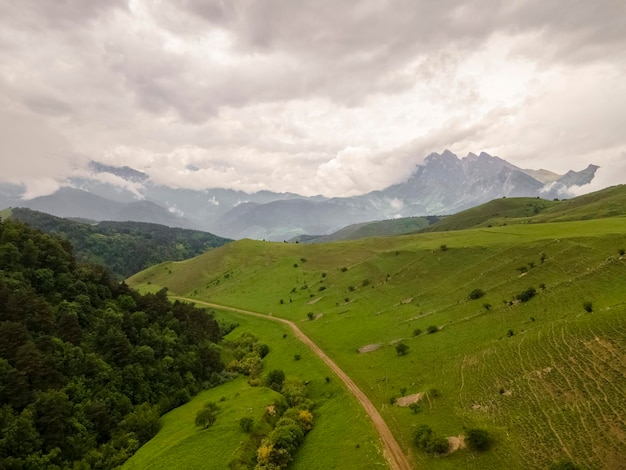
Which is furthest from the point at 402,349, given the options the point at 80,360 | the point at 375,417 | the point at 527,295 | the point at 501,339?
the point at 80,360

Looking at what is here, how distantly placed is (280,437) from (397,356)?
34.8 meters

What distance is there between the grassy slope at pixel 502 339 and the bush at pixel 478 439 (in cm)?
118

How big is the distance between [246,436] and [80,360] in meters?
41.3

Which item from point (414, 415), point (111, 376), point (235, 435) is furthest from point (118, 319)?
point (414, 415)

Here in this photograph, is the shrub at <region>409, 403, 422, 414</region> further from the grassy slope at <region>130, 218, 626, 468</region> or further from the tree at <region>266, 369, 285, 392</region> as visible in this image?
the tree at <region>266, 369, 285, 392</region>

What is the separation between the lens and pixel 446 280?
117 meters

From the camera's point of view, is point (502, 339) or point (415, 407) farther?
point (502, 339)

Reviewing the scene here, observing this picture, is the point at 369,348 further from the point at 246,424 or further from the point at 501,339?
the point at 246,424

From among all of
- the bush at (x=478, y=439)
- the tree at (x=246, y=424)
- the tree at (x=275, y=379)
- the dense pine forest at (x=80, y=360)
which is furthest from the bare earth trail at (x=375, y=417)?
the dense pine forest at (x=80, y=360)

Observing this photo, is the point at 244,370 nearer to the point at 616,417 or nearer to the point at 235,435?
the point at 235,435

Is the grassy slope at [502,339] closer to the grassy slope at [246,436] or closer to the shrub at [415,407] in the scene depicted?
the shrub at [415,407]

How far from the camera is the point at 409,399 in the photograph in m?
64.3

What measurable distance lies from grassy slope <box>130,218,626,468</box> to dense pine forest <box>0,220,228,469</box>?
131ft

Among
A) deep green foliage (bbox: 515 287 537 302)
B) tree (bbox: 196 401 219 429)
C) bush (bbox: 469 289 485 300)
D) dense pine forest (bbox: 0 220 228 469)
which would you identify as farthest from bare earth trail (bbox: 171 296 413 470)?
deep green foliage (bbox: 515 287 537 302)
